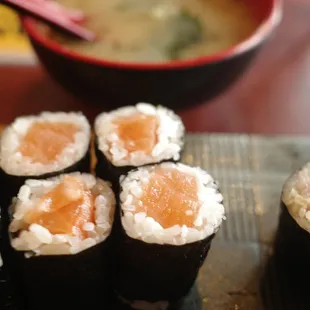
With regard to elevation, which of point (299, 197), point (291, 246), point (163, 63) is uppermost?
point (163, 63)

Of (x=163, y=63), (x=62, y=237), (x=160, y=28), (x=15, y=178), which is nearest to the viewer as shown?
(x=62, y=237)

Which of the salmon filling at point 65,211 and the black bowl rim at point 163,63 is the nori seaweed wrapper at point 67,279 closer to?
the salmon filling at point 65,211

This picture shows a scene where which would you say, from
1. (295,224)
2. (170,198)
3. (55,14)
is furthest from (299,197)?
(55,14)

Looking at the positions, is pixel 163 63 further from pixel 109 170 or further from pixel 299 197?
pixel 299 197

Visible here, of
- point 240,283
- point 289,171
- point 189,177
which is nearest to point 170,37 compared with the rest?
point 289,171

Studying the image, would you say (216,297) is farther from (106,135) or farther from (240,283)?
(106,135)
